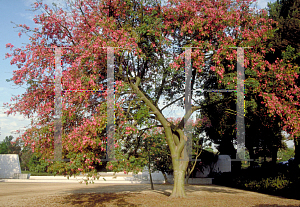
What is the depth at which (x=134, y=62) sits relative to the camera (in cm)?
1312

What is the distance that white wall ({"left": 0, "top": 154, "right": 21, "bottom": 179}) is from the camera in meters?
32.5

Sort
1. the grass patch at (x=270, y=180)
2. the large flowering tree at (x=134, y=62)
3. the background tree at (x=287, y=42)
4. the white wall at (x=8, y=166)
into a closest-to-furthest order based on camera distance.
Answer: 1. the large flowering tree at (x=134, y=62)
2. the background tree at (x=287, y=42)
3. the grass patch at (x=270, y=180)
4. the white wall at (x=8, y=166)

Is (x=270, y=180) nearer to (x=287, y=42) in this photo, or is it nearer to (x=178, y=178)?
(x=178, y=178)

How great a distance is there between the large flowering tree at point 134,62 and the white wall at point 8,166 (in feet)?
85.6

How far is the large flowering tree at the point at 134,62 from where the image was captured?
9.73 m

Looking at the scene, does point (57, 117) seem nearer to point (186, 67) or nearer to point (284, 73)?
point (186, 67)

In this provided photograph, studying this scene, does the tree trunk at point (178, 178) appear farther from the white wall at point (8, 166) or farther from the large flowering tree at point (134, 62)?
the white wall at point (8, 166)

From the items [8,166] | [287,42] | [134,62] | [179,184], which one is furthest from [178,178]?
[8,166]

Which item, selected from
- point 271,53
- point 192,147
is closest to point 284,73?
point 271,53

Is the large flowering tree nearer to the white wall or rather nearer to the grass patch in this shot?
the grass patch

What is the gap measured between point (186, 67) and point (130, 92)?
9.17 feet

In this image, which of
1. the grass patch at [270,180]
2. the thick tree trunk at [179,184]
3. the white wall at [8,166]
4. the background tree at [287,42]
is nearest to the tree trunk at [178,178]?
the thick tree trunk at [179,184]

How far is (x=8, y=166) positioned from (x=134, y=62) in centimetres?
2764

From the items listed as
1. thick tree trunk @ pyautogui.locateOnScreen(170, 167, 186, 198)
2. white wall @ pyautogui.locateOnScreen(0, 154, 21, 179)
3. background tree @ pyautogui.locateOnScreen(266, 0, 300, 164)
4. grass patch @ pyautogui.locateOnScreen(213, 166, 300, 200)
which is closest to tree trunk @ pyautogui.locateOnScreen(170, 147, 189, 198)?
thick tree trunk @ pyautogui.locateOnScreen(170, 167, 186, 198)
